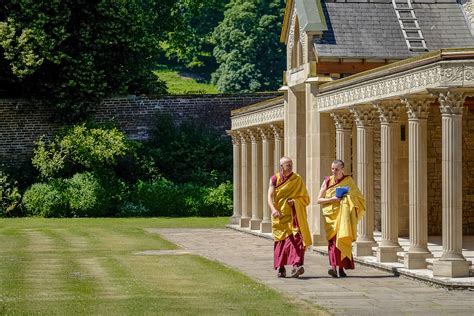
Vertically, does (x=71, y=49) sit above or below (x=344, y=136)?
above

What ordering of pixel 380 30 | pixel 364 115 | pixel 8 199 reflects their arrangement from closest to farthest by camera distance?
1. pixel 364 115
2. pixel 380 30
3. pixel 8 199

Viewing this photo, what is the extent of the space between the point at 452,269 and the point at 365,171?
229 inches

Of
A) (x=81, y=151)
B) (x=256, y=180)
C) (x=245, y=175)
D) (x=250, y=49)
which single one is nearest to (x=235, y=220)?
(x=245, y=175)

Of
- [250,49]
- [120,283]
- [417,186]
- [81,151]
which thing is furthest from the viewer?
[250,49]

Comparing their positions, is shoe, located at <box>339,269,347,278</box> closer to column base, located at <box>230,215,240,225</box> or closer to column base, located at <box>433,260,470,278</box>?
column base, located at <box>433,260,470,278</box>

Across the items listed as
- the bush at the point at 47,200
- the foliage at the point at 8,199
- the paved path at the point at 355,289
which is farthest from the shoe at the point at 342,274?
the foliage at the point at 8,199

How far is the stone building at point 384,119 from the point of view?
19500mm

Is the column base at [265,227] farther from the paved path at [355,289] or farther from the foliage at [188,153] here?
the foliage at [188,153]

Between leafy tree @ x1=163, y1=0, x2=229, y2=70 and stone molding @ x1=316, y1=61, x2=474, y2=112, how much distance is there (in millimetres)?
32921

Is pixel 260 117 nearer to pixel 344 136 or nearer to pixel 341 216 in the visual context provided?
pixel 344 136

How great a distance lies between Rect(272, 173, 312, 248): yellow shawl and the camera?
20.7 metres

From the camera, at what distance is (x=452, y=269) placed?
1920 centimetres

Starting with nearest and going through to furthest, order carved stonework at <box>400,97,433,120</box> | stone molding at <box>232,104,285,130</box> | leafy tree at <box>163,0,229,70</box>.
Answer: carved stonework at <box>400,97,433,120</box> < stone molding at <box>232,104,285,130</box> < leafy tree at <box>163,0,229,70</box>

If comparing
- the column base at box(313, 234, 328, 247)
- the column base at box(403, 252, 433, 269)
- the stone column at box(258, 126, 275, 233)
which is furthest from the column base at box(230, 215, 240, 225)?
the column base at box(403, 252, 433, 269)
